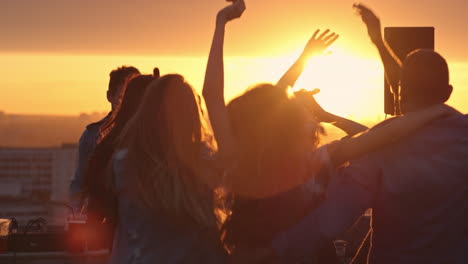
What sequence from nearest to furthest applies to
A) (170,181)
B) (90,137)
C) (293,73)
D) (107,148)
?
1. (170,181)
2. (293,73)
3. (107,148)
4. (90,137)

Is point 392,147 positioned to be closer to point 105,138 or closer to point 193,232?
point 193,232

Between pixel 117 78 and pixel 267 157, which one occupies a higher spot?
pixel 267 157

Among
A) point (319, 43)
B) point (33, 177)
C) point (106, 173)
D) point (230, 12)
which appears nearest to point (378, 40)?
point (319, 43)

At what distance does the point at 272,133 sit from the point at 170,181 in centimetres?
55

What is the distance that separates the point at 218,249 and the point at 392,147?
2.38ft

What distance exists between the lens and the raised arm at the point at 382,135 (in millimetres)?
3219

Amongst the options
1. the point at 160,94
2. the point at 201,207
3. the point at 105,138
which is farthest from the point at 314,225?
the point at 105,138

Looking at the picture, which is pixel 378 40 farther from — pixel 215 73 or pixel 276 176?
pixel 276 176

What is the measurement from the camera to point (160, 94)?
3553 millimetres

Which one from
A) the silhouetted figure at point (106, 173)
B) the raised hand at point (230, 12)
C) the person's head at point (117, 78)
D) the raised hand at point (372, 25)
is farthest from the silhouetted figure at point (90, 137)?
the raised hand at point (230, 12)

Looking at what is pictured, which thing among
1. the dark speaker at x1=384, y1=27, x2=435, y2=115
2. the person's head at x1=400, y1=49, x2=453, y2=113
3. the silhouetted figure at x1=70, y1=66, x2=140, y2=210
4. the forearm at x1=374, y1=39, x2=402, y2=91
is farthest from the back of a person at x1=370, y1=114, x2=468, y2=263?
the dark speaker at x1=384, y1=27, x2=435, y2=115

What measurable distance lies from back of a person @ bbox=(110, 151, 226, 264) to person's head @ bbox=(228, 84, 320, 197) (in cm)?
47

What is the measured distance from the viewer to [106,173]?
3.70m

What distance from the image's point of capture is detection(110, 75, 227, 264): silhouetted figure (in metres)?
3.53
